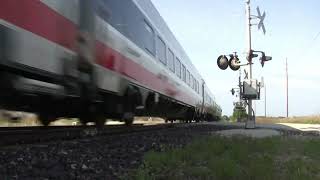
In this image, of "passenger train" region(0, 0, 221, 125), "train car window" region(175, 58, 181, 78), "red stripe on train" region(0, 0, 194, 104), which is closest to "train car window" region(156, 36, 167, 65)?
"passenger train" region(0, 0, 221, 125)

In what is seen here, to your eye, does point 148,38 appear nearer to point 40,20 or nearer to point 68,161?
point 40,20

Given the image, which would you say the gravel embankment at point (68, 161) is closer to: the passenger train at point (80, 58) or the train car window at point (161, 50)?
the passenger train at point (80, 58)

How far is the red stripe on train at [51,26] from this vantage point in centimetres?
634

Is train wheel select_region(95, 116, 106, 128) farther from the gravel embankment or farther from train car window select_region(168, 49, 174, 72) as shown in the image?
train car window select_region(168, 49, 174, 72)

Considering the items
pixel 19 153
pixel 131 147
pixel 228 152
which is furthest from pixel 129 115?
pixel 19 153

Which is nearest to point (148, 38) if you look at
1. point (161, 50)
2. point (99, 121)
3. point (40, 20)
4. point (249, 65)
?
point (161, 50)

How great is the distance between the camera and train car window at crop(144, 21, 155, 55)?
1441 centimetres

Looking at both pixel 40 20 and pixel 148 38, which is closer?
pixel 40 20

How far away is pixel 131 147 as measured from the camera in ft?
30.1

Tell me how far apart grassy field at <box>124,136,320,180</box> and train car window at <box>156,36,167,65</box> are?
7221 mm

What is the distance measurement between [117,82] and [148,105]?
15.4ft

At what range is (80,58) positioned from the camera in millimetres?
8555

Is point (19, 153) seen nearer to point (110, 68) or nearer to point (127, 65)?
point (110, 68)

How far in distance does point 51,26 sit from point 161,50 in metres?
10.0
